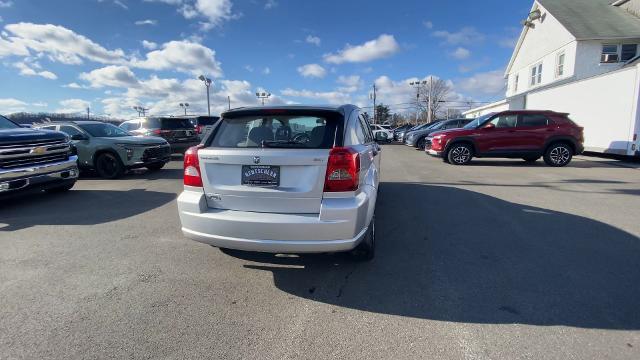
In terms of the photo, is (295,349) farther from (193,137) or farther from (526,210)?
(193,137)

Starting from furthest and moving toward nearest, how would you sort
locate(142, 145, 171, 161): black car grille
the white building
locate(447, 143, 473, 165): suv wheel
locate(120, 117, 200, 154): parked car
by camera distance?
locate(120, 117, 200, 154): parked car, the white building, locate(447, 143, 473, 165): suv wheel, locate(142, 145, 171, 161): black car grille

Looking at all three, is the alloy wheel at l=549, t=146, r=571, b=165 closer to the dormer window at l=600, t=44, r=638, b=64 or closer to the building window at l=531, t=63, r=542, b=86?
the dormer window at l=600, t=44, r=638, b=64

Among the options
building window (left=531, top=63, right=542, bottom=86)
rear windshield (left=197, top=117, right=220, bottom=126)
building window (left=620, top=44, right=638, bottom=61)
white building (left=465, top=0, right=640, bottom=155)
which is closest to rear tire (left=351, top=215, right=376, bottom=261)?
white building (left=465, top=0, right=640, bottom=155)

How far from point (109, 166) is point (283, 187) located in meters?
8.80

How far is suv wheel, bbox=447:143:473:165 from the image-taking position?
11.9 m

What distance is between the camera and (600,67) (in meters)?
22.1

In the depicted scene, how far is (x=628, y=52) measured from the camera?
22109 mm

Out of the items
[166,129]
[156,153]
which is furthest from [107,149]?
[166,129]

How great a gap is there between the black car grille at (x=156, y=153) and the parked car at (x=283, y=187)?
743 centimetres

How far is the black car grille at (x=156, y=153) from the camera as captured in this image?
9867mm

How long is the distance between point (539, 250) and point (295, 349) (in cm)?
325

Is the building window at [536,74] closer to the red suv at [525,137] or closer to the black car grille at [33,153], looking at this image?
the red suv at [525,137]

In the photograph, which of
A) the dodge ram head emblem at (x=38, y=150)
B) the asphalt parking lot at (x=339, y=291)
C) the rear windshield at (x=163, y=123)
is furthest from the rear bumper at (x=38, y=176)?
the rear windshield at (x=163, y=123)

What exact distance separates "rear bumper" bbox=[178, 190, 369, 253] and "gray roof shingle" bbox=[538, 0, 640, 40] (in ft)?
87.6
